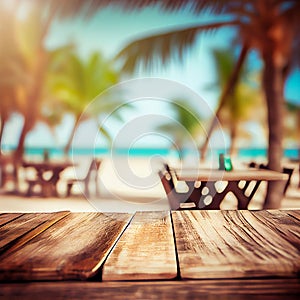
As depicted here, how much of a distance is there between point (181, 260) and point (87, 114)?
1782 cm

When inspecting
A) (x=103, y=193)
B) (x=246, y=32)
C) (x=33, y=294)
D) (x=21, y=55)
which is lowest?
(x=103, y=193)

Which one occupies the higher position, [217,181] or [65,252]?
[65,252]

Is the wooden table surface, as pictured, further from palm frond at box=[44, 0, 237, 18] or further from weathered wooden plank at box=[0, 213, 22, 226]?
palm frond at box=[44, 0, 237, 18]

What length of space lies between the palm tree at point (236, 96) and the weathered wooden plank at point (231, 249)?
12350 mm

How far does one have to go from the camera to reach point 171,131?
2378 centimetres

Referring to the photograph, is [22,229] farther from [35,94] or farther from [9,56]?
[9,56]

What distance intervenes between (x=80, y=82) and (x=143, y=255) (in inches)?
618

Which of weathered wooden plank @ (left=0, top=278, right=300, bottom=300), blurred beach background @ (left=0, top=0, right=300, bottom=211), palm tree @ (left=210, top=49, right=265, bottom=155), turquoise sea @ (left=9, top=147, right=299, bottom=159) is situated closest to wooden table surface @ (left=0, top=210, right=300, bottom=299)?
weathered wooden plank @ (left=0, top=278, right=300, bottom=300)

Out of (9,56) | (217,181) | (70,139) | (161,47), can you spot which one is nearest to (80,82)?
(70,139)

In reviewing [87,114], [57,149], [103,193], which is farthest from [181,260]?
[57,149]

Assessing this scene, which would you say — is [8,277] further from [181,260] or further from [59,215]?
[59,215]

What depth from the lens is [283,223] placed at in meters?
0.85

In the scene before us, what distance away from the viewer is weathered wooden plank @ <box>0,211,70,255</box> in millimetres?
682

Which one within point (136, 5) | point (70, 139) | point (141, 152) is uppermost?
point (136, 5)
